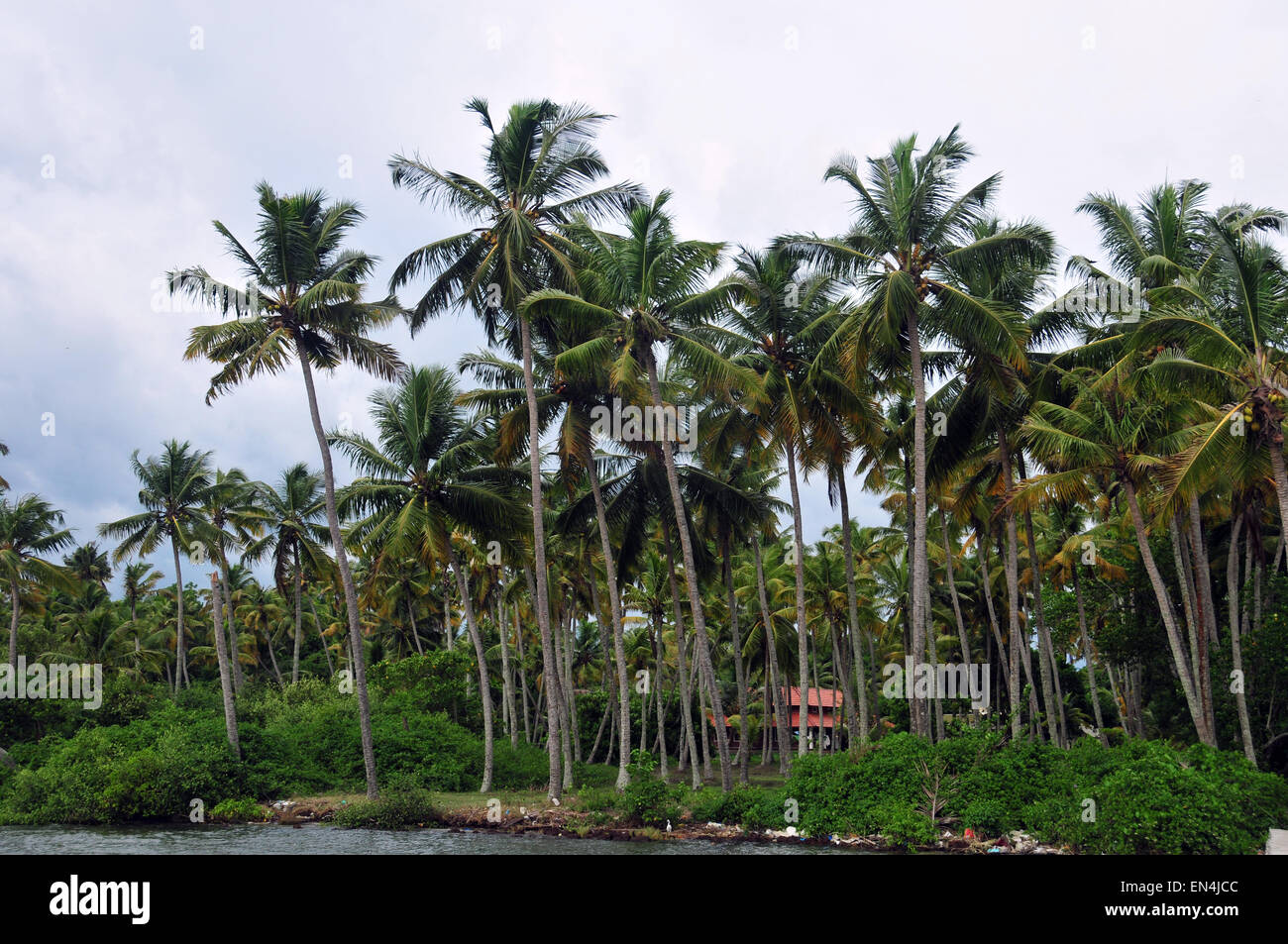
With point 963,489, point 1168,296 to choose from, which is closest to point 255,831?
point 963,489

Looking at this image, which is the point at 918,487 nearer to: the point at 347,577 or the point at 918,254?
the point at 918,254

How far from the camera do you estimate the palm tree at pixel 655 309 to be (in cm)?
2416

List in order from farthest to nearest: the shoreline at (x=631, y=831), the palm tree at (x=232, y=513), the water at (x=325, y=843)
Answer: the palm tree at (x=232, y=513)
the water at (x=325, y=843)
the shoreline at (x=631, y=831)

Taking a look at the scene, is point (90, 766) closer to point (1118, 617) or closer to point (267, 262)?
point (267, 262)

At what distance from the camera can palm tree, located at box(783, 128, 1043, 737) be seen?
22.6m

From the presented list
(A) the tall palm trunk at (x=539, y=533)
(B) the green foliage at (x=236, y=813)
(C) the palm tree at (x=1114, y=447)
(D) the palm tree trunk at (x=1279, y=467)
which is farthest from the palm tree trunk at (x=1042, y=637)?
(B) the green foliage at (x=236, y=813)

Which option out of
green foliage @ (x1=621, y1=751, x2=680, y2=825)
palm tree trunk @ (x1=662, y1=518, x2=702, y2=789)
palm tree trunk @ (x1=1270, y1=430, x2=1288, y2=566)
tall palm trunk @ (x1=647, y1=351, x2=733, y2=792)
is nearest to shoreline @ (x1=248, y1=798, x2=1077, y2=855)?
green foliage @ (x1=621, y1=751, x2=680, y2=825)

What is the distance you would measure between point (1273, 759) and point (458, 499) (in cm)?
2440

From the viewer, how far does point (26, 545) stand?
38.2 m

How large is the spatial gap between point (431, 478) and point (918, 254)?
15.9 m

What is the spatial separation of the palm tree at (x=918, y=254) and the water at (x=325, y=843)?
22.3 ft

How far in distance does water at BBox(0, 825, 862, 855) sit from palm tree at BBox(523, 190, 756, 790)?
4.13 metres

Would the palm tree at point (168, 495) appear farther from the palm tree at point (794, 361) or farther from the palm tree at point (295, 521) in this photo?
the palm tree at point (794, 361)

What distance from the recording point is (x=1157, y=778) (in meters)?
16.5
